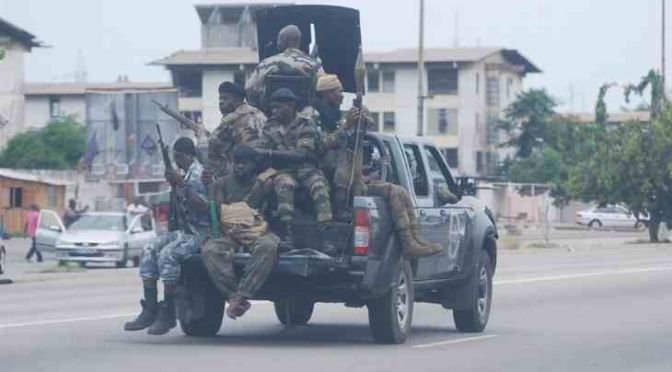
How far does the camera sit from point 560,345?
15789 mm

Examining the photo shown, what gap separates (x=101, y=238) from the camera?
37.3 m

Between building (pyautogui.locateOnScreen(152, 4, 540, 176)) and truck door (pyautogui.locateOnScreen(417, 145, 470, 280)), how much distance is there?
208ft

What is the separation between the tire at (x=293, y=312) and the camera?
16297 millimetres

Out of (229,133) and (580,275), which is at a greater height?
(229,133)

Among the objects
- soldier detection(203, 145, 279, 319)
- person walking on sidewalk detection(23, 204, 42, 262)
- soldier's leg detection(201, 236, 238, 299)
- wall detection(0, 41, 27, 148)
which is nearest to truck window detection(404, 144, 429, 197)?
soldier detection(203, 145, 279, 319)

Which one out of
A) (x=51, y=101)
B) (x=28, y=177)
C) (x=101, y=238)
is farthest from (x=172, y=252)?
(x=51, y=101)

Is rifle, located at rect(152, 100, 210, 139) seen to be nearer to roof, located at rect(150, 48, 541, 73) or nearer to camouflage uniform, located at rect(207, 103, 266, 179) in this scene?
camouflage uniform, located at rect(207, 103, 266, 179)

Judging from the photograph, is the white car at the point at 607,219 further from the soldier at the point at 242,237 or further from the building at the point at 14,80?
the soldier at the point at 242,237

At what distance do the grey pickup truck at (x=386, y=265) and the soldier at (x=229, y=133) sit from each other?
2.97 feet

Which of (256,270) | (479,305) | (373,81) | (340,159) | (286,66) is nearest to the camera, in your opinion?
(256,270)

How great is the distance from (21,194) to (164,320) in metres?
46.5

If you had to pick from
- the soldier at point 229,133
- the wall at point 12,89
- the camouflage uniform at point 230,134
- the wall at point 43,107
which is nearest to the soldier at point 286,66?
the soldier at point 229,133

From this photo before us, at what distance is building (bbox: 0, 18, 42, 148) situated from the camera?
74.1 m

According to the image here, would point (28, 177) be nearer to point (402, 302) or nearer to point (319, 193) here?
point (402, 302)
